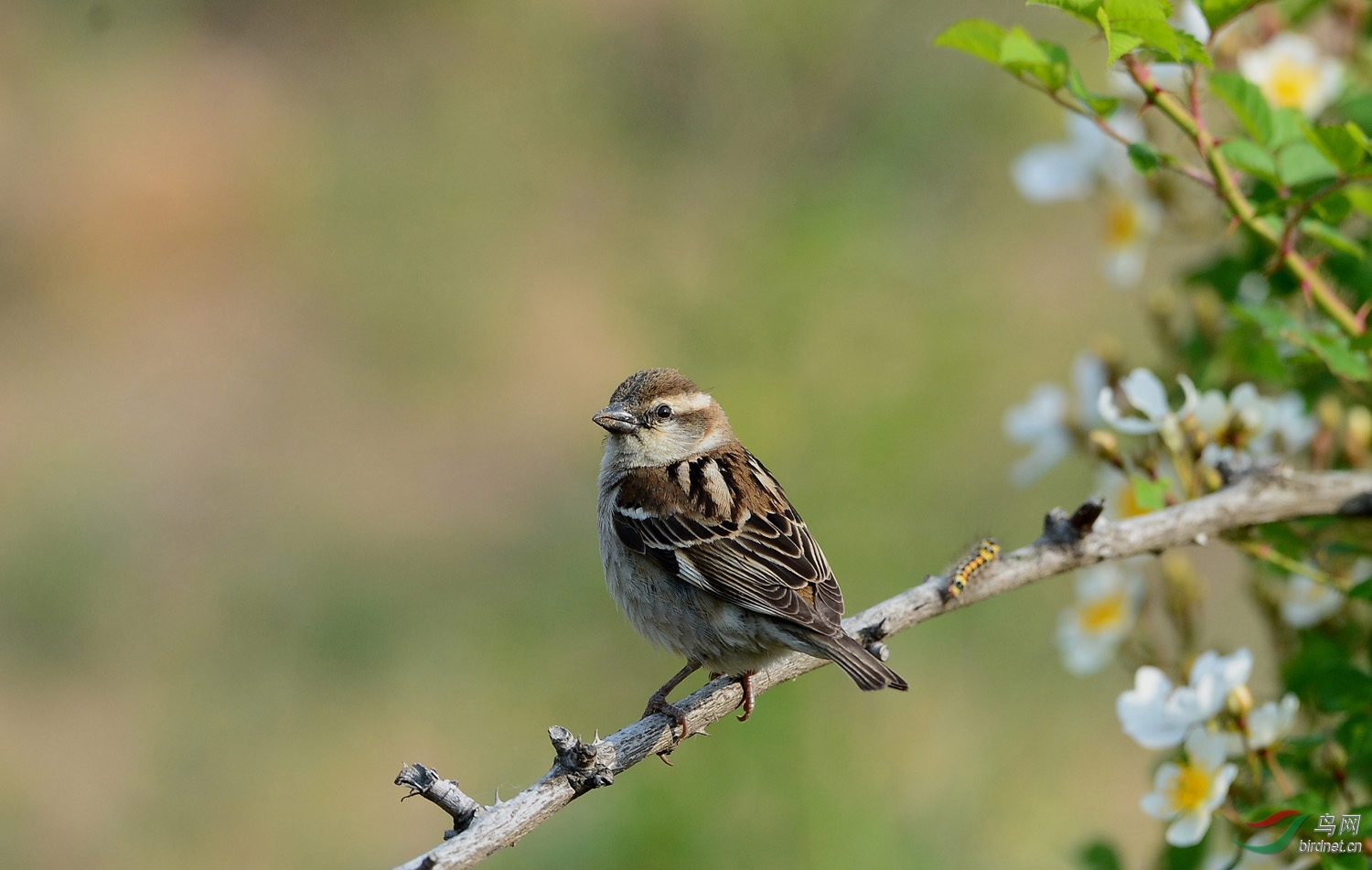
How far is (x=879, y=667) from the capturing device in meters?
2.90

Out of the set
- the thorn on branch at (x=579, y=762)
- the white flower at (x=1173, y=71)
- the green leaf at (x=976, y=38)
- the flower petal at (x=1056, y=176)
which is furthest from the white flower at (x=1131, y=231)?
the thorn on branch at (x=579, y=762)

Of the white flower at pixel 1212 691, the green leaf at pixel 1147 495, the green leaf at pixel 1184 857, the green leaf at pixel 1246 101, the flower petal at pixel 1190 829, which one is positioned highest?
the green leaf at pixel 1246 101

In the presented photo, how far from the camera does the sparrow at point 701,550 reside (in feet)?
10.7

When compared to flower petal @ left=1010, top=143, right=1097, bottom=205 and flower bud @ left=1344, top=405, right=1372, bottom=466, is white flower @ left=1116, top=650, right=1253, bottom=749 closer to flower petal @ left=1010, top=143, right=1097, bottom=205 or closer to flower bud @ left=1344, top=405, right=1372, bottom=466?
flower bud @ left=1344, top=405, right=1372, bottom=466

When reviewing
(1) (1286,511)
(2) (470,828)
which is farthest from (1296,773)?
(2) (470,828)

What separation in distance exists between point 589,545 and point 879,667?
127 inches

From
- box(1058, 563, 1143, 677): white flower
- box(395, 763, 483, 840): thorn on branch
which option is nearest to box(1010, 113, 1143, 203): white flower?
box(1058, 563, 1143, 677): white flower

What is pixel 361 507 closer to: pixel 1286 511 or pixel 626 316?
pixel 626 316

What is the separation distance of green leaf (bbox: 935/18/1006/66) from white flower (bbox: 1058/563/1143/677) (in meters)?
1.32

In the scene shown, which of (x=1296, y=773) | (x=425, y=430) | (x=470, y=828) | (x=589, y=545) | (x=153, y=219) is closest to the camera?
(x=470, y=828)

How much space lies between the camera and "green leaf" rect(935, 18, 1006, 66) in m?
2.53

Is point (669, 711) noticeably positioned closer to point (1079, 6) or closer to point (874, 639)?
point (874, 639)

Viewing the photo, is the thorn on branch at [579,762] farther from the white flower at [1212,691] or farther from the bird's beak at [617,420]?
the bird's beak at [617,420]

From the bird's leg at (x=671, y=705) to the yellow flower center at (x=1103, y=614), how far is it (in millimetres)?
1071
